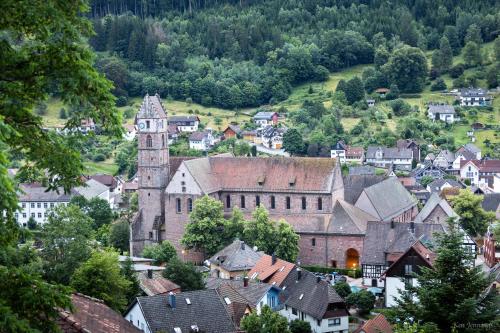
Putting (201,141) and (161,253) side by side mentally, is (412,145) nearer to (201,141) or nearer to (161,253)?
(201,141)

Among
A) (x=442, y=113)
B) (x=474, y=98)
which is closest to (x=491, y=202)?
(x=442, y=113)

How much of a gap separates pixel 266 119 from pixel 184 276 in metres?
68.5

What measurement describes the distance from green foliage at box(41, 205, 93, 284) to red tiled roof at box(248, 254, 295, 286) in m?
9.81

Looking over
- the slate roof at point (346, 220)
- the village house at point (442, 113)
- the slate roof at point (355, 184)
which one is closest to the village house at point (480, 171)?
the village house at point (442, 113)

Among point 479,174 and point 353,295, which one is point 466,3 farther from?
point 353,295

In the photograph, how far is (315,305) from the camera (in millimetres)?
43500

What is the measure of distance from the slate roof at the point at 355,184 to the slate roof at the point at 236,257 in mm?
13326

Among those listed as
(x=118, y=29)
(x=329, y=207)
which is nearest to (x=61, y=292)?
(x=329, y=207)

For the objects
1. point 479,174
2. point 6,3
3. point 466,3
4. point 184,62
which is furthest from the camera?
point 466,3

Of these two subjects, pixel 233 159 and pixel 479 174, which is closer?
pixel 233 159

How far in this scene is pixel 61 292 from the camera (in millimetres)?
10547

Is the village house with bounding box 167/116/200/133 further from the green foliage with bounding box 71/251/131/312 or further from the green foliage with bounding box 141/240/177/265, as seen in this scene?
the green foliage with bounding box 71/251/131/312

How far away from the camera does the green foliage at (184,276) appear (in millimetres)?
45156

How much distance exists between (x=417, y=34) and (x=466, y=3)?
747 inches
